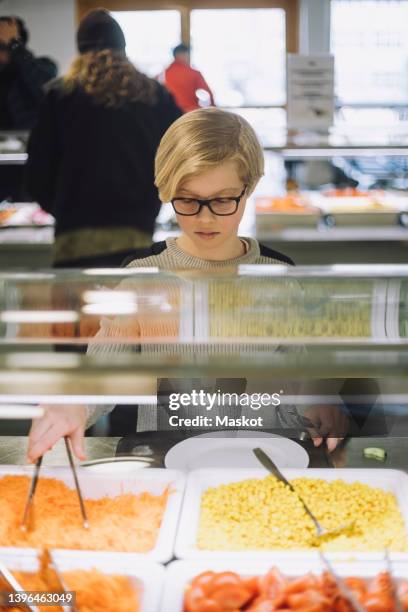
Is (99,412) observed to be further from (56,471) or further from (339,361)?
(339,361)

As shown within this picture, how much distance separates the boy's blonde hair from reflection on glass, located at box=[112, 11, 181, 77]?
6920 mm

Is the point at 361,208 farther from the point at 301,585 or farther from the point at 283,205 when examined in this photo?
the point at 301,585

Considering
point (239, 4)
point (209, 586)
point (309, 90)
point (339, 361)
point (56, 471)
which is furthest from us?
point (239, 4)

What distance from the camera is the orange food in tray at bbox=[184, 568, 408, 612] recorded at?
39.3 inches

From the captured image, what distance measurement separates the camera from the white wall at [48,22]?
812 cm

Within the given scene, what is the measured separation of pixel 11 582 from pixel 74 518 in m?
0.17

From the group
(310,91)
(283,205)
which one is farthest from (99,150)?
(283,205)

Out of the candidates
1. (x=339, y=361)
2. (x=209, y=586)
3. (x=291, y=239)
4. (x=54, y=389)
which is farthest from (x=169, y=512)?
(x=291, y=239)

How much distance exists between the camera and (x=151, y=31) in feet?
26.9

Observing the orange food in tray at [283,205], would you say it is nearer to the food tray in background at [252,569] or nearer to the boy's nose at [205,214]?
the boy's nose at [205,214]

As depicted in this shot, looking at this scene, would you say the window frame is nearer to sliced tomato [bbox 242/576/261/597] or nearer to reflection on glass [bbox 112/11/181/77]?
reflection on glass [bbox 112/11/181/77]

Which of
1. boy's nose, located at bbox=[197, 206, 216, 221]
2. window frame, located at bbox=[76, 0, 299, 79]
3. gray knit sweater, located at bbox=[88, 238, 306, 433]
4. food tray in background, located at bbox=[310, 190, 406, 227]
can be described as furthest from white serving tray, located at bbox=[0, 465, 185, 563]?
window frame, located at bbox=[76, 0, 299, 79]

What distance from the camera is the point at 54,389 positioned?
1011 millimetres

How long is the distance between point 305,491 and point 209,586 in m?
0.28
